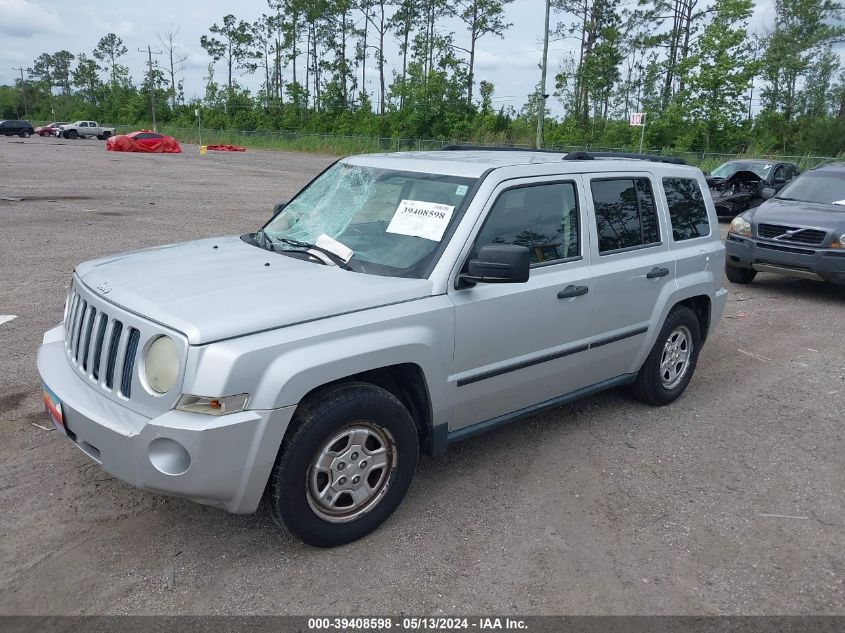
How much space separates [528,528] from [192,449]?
1764mm

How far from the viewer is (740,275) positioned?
10102mm

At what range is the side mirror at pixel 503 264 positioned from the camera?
342 centimetres

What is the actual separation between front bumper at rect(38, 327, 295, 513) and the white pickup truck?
6408 cm

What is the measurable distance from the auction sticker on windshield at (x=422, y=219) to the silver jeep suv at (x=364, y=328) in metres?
0.01

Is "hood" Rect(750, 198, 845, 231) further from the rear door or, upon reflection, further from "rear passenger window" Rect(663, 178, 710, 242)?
the rear door

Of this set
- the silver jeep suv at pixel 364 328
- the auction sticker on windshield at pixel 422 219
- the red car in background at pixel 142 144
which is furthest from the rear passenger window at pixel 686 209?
the red car in background at pixel 142 144

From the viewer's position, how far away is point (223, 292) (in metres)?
3.25

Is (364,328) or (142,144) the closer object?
(364,328)

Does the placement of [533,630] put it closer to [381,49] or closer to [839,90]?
[839,90]

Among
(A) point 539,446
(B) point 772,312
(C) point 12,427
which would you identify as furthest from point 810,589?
(B) point 772,312

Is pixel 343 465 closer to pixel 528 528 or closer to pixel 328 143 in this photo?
pixel 528 528

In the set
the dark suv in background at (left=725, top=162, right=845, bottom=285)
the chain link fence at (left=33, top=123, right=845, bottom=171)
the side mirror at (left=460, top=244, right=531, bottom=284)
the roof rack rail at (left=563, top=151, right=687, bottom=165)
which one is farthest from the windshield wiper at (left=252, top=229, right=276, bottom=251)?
the chain link fence at (left=33, top=123, right=845, bottom=171)

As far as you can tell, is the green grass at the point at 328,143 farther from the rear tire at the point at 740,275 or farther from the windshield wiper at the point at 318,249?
the windshield wiper at the point at 318,249

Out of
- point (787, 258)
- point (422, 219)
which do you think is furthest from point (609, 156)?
point (787, 258)
